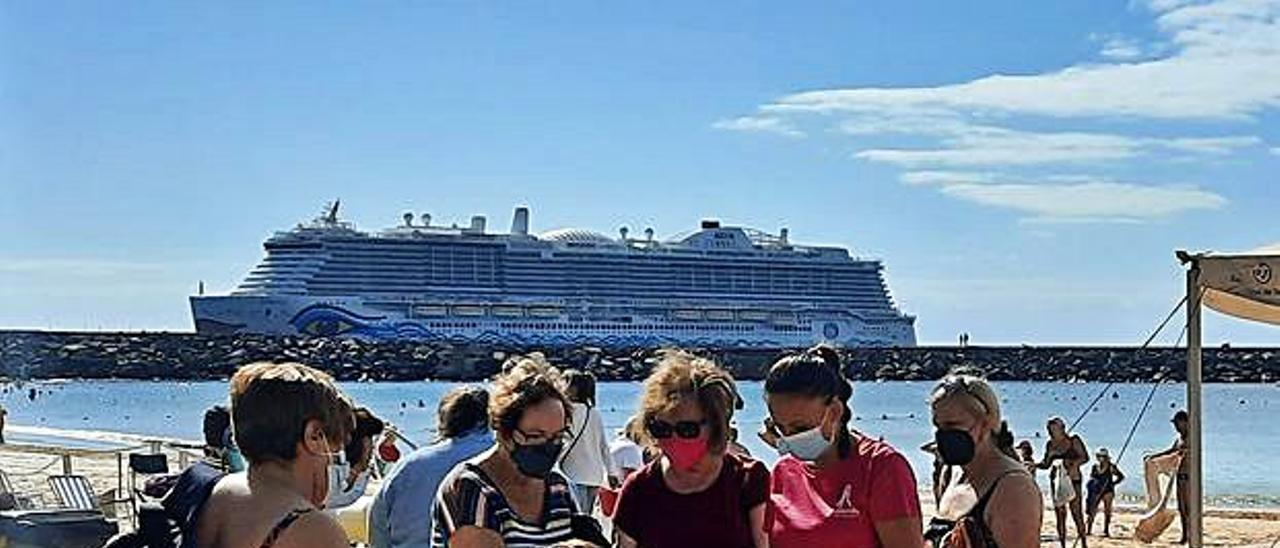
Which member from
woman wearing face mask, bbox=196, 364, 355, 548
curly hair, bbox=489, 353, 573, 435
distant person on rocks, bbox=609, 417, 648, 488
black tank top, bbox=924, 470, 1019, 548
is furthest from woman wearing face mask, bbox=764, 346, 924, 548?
distant person on rocks, bbox=609, 417, 648, 488

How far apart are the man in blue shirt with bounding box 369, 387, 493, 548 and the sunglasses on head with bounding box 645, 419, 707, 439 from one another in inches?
33.5

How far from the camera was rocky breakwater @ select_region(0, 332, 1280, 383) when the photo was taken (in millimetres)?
67188

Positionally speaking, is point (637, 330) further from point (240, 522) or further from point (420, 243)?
point (240, 522)

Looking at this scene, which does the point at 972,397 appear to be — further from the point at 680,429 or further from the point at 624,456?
the point at 624,456

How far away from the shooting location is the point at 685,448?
3.33 meters

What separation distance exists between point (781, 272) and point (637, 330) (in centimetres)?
642

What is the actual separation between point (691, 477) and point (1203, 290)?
18.0 feet

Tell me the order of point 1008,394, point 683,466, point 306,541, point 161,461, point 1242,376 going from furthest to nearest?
1. point 1242,376
2. point 1008,394
3. point 161,461
4. point 683,466
5. point 306,541

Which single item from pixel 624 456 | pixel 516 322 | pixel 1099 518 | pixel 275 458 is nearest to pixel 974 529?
pixel 275 458

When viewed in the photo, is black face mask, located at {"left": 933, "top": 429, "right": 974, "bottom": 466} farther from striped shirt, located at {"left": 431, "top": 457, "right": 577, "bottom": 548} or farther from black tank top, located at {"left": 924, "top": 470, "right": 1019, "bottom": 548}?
striped shirt, located at {"left": 431, "top": 457, "right": 577, "bottom": 548}


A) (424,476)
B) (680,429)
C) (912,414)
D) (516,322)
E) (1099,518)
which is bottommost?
(1099,518)

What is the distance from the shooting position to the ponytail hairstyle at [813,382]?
3.45 m

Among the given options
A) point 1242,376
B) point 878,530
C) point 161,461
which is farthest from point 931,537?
point 1242,376

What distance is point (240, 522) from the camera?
2570 millimetres
